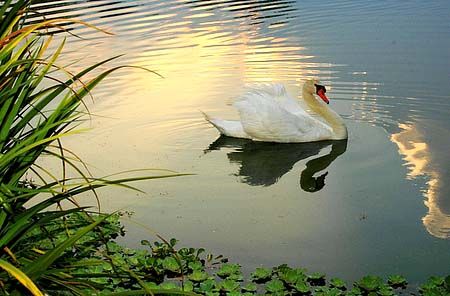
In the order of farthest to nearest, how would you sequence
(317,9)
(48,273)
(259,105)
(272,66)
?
(317,9) < (272,66) < (259,105) < (48,273)

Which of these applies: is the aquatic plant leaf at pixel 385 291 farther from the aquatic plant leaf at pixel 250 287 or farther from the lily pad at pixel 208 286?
the lily pad at pixel 208 286

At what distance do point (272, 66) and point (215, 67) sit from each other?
3.22 feet

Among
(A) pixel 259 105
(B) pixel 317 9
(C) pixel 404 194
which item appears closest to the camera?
(C) pixel 404 194

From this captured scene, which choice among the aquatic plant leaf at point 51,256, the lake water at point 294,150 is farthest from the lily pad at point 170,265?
the aquatic plant leaf at point 51,256

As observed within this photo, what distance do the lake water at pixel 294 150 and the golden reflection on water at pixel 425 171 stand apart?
0.02 meters

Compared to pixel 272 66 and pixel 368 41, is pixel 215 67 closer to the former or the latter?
pixel 272 66

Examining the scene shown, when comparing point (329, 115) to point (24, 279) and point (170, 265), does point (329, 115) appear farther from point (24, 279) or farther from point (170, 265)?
point (24, 279)

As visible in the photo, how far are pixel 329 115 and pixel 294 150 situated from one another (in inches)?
25.4

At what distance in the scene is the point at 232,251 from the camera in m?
6.03

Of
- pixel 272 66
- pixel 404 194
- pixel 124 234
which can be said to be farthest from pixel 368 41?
pixel 124 234

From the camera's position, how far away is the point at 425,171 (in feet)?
25.2

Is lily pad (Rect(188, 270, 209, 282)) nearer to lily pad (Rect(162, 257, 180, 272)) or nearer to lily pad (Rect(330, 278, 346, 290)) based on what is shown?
lily pad (Rect(162, 257, 180, 272))

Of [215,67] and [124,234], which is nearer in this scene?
[124,234]

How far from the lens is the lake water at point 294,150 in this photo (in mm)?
6191
